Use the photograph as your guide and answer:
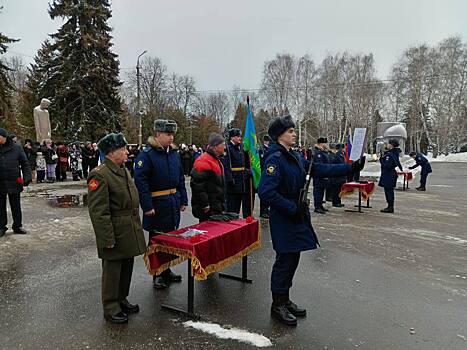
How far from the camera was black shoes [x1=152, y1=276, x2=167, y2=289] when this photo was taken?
15.1 feet

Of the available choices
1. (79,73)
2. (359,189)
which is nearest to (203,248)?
(359,189)

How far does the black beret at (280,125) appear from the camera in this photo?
3.79 m

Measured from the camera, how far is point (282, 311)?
151 inches

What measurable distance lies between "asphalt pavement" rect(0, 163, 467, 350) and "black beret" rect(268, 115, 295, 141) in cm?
188

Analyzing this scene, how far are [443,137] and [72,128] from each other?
137 ft

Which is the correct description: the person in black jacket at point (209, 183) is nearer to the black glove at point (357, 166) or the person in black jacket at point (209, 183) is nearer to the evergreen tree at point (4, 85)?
the black glove at point (357, 166)

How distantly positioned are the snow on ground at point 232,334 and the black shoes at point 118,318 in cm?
59

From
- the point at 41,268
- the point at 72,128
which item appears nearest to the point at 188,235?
the point at 41,268

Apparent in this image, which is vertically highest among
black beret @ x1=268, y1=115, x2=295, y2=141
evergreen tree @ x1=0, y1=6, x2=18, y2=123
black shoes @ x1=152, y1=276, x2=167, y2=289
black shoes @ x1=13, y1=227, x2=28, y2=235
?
evergreen tree @ x1=0, y1=6, x2=18, y2=123

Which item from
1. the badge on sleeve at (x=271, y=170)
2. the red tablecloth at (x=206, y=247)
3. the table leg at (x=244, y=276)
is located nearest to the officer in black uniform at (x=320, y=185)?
the table leg at (x=244, y=276)

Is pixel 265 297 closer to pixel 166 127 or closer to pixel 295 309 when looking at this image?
pixel 295 309

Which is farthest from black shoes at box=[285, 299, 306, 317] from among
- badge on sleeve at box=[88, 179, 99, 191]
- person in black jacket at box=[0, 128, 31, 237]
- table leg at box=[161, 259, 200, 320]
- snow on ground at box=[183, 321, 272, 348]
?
person in black jacket at box=[0, 128, 31, 237]

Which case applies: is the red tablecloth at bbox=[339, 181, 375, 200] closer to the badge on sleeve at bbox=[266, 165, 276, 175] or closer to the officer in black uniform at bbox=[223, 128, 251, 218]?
the officer in black uniform at bbox=[223, 128, 251, 218]

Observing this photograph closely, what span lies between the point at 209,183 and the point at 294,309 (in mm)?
1985
